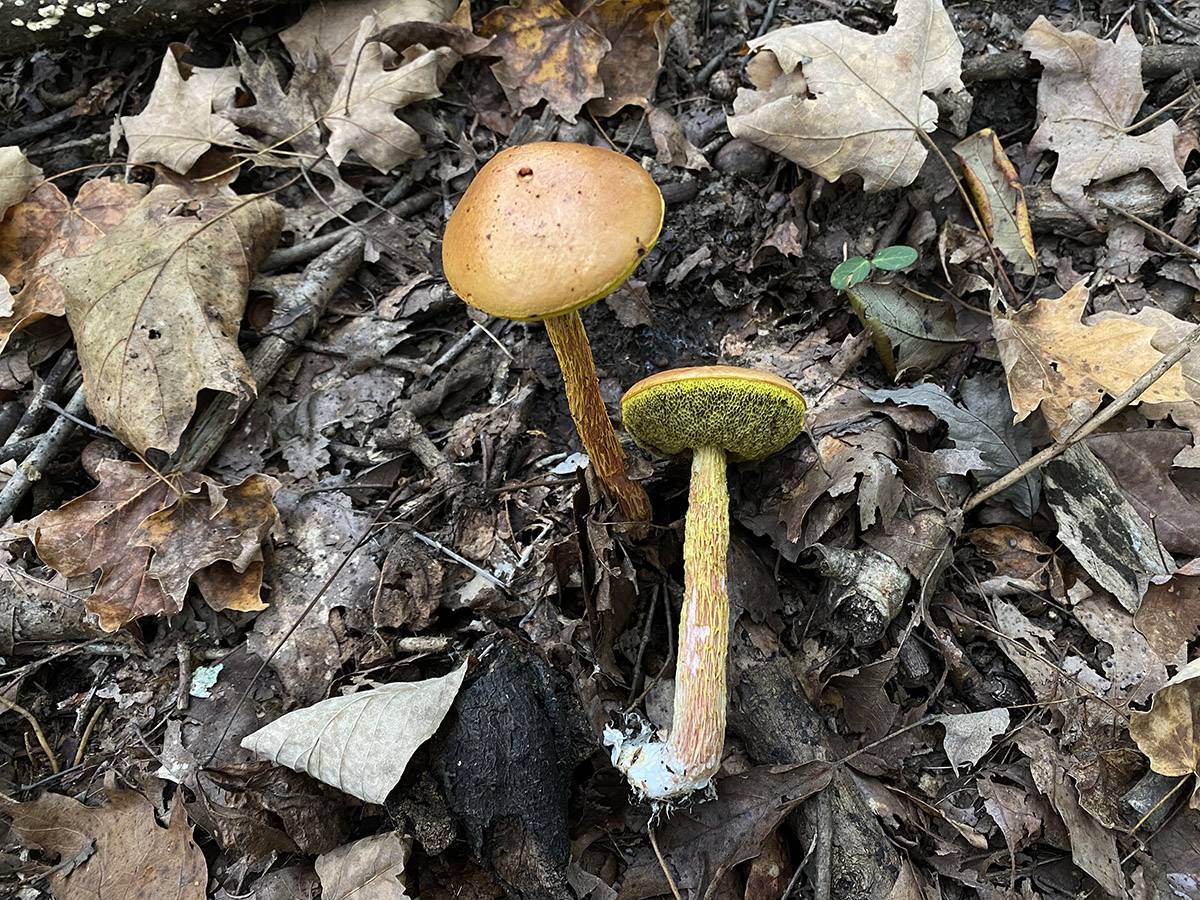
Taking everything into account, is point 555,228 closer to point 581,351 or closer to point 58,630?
point 581,351

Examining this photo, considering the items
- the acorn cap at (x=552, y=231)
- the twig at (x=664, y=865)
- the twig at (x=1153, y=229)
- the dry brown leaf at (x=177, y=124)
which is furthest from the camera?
the dry brown leaf at (x=177, y=124)

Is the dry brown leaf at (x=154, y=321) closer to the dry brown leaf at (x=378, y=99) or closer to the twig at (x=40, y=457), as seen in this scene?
the twig at (x=40, y=457)

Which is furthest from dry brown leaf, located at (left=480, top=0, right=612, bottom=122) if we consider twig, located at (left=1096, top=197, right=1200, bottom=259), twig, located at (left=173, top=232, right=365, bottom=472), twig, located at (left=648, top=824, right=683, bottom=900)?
twig, located at (left=648, top=824, right=683, bottom=900)

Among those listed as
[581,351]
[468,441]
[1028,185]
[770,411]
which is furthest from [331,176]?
[1028,185]

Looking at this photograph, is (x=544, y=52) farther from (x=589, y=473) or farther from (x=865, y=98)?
(x=589, y=473)

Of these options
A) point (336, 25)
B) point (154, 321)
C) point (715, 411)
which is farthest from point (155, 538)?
point (336, 25)

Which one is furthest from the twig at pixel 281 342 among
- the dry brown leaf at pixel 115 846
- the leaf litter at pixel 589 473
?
the dry brown leaf at pixel 115 846

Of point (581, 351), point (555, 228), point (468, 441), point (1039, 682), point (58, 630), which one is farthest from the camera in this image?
point (468, 441)
